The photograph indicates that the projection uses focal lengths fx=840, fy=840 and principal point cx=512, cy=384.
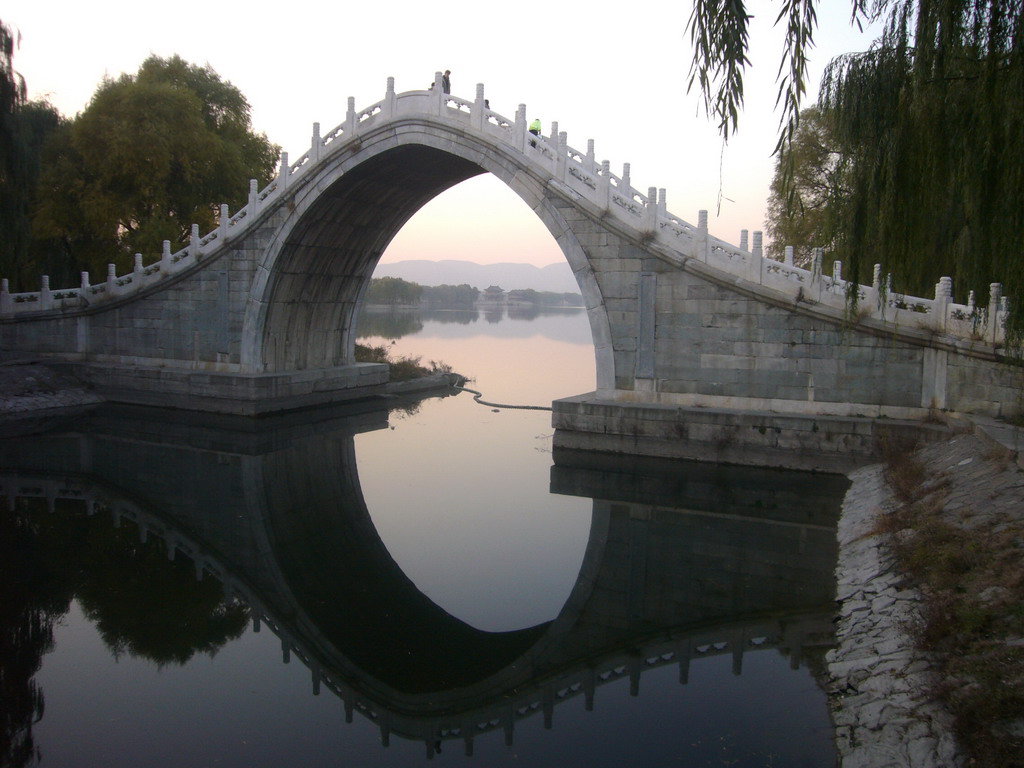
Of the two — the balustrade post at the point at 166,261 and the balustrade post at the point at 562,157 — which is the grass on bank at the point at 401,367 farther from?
the balustrade post at the point at 562,157

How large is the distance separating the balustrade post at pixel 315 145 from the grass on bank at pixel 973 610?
14.5 m

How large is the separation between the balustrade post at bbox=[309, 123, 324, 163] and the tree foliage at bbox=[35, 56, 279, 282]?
8101 mm

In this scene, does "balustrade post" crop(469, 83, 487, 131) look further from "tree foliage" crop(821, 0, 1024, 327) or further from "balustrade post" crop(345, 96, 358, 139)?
"tree foliage" crop(821, 0, 1024, 327)

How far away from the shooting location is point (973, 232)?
19.3 ft

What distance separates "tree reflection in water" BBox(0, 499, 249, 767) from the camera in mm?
6570

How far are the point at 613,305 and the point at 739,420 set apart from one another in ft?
9.95

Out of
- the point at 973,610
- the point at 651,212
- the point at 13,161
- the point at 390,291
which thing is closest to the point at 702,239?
the point at 651,212

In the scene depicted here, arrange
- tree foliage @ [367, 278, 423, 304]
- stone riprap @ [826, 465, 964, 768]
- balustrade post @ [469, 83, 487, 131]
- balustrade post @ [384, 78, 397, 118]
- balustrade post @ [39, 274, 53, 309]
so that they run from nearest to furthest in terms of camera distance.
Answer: stone riprap @ [826, 465, 964, 768] < balustrade post @ [469, 83, 487, 131] < balustrade post @ [384, 78, 397, 118] < balustrade post @ [39, 274, 53, 309] < tree foliage @ [367, 278, 423, 304]

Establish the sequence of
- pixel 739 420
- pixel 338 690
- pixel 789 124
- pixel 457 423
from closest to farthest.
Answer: pixel 789 124 → pixel 338 690 → pixel 739 420 → pixel 457 423

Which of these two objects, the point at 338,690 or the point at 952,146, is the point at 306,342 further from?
the point at 952,146

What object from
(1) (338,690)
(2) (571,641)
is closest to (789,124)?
(2) (571,641)

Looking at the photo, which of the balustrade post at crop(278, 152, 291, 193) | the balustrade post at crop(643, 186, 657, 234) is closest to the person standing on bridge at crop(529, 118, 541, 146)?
the balustrade post at crop(643, 186, 657, 234)

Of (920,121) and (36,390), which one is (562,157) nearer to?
(920,121)

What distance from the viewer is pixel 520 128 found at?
16031mm
